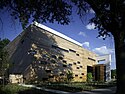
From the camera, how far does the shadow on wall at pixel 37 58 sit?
36.4 metres

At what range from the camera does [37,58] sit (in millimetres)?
37188

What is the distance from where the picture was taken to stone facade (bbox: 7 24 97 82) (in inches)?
1444

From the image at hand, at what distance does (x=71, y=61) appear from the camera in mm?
47875

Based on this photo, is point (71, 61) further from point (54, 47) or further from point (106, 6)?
point (106, 6)

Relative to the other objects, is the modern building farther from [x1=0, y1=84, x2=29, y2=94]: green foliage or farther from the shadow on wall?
[x1=0, y1=84, x2=29, y2=94]: green foliage

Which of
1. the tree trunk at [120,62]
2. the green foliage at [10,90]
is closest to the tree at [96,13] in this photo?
the tree trunk at [120,62]

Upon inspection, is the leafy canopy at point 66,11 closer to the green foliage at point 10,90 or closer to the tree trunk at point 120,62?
the tree trunk at point 120,62

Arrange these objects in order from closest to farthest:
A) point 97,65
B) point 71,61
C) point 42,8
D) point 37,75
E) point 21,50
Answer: point 42,8
point 37,75
point 21,50
point 71,61
point 97,65

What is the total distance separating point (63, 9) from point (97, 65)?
172ft

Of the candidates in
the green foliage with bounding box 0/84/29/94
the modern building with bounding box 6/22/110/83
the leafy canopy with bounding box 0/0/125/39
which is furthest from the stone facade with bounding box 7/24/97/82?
the leafy canopy with bounding box 0/0/125/39

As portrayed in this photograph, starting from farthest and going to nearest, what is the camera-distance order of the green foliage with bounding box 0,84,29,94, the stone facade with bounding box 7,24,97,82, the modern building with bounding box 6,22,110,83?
the stone facade with bounding box 7,24,97,82 < the modern building with bounding box 6,22,110,83 < the green foliage with bounding box 0,84,29,94

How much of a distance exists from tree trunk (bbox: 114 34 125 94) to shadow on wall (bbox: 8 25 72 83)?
26.4 metres

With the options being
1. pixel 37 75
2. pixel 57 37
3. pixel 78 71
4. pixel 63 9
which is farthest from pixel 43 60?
pixel 63 9

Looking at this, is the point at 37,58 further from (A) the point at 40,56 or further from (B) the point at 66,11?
(B) the point at 66,11
